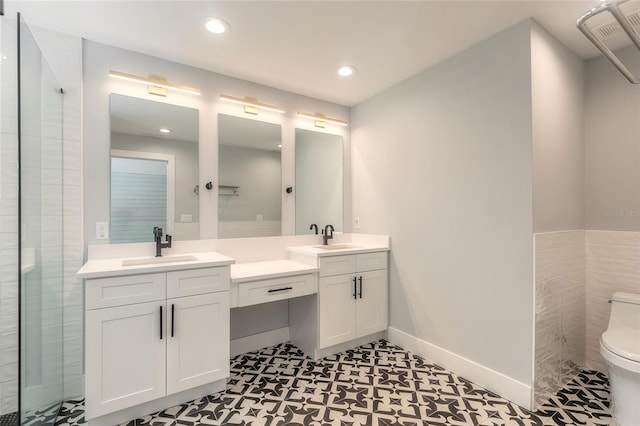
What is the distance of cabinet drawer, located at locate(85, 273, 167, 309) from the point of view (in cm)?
168

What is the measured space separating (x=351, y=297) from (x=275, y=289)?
2.46 ft

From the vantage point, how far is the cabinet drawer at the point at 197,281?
Answer: 1.91 m

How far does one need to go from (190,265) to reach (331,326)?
1.30 metres

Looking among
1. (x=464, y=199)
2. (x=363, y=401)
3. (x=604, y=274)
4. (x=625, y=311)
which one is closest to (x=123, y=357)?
(x=363, y=401)

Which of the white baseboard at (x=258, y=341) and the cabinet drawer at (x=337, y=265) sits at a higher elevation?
the cabinet drawer at (x=337, y=265)

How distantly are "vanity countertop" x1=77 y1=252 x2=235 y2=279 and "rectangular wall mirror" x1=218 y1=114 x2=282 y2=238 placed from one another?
49 centimetres

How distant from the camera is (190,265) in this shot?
1.94 metres

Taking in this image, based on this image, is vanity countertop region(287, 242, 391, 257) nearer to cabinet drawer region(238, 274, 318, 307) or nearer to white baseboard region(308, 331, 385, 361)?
cabinet drawer region(238, 274, 318, 307)

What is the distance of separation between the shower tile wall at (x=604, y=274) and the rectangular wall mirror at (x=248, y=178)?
261cm

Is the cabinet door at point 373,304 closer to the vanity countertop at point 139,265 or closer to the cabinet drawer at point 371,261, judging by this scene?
the cabinet drawer at point 371,261

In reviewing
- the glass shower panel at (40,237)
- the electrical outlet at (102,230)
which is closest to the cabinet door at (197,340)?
the glass shower panel at (40,237)

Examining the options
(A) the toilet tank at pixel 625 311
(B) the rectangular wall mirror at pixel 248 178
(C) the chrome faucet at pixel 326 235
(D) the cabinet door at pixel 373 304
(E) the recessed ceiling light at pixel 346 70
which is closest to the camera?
(A) the toilet tank at pixel 625 311

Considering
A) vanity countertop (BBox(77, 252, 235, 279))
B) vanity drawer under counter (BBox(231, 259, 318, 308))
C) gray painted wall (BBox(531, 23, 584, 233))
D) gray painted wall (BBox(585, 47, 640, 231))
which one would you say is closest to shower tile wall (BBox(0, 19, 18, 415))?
vanity countertop (BBox(77, 252, 235, 279))

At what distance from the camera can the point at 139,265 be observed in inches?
78.7
